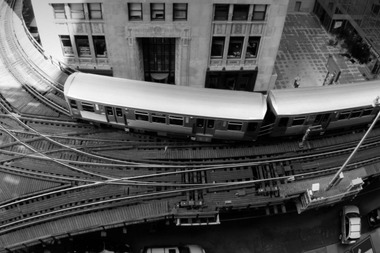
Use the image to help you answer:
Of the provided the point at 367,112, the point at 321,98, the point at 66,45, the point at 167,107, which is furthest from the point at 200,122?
the point at 66,45

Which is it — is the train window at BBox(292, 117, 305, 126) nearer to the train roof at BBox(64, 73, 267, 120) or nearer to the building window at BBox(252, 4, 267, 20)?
the train roof at BBox(64, 73, 267, 120)

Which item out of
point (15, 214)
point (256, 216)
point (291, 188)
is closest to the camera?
point (15, 214)

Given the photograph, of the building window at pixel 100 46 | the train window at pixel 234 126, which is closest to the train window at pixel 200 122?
the train window at pixel 234 126

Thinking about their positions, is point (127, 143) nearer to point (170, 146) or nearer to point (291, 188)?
point (170, 146)

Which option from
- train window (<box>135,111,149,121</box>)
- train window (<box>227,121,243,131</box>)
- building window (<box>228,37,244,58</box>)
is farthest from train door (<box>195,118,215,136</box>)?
building window (<box>228,37,244,58</box>)

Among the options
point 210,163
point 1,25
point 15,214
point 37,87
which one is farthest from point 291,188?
point 1,25
